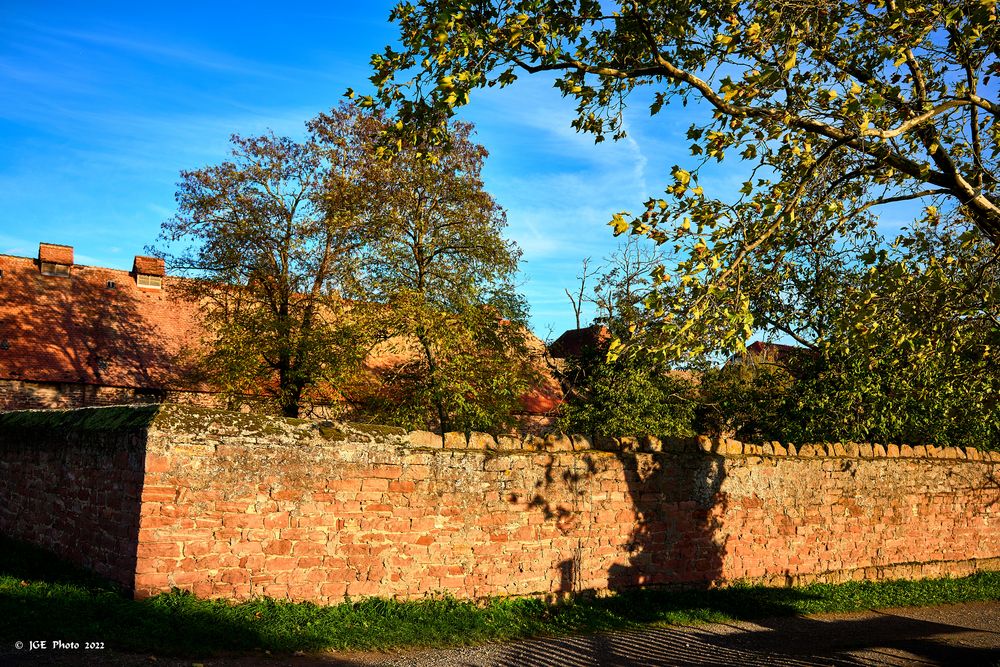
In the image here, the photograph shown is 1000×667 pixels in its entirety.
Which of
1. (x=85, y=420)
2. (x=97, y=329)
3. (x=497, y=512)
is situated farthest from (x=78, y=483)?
(x=97, y=329)

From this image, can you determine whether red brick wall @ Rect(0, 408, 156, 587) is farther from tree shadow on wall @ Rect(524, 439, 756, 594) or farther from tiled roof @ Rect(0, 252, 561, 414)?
tiled roof @ Rect(0, 252, 561, 414)

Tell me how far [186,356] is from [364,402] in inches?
217

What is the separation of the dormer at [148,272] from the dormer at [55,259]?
2.01m

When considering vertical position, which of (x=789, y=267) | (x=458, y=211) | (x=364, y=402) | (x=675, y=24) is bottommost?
(x=364, y=402)

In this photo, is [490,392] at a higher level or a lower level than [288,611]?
higher

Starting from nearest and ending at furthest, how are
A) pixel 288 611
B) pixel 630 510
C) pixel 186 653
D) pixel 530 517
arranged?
pixel 186 653 → pixel 288 611 → pixel 530 517 → pixel 630 510

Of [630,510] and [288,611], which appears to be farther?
[630,510]

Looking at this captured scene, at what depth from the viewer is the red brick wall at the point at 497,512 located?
7.73 m

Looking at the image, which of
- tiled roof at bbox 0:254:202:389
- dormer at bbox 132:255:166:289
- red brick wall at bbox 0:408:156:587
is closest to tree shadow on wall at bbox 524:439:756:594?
red brick wall at bbox 0:408:156:587

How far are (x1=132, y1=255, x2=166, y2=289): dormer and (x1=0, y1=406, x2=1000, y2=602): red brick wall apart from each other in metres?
21.5

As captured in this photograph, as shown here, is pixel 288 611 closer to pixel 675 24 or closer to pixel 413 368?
pixel 675 24

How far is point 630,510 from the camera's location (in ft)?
35.2

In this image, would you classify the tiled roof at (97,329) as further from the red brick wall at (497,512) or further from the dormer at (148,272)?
the red brick wall at (497,512)

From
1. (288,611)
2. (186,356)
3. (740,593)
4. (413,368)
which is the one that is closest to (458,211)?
(413,368)
